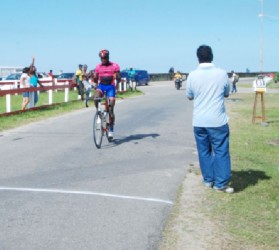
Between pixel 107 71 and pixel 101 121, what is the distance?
3.55 feet

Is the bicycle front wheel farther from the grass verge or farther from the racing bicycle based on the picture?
the grass verge

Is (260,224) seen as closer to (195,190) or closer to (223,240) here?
(223,240)

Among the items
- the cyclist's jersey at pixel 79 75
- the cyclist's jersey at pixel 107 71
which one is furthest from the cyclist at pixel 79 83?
the cyclist's jersey at pixel 107 71

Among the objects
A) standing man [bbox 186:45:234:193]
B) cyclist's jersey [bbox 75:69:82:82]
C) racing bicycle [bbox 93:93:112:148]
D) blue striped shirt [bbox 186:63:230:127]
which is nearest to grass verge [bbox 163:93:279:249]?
standing man [bbox 186:45:234:193]

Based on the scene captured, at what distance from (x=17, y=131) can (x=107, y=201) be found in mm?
8367

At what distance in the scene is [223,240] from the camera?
5.11m

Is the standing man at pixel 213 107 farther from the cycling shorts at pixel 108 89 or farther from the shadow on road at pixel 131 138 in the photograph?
the shadow on road at pixel 131 138

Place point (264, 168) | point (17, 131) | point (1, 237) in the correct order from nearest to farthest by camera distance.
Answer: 1. point (1, 237)
2. point (264, 168)
3. point (17, 131)

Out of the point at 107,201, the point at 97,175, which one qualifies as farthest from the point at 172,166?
the point at 107,201

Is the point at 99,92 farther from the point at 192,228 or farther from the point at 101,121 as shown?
the point at 192,228

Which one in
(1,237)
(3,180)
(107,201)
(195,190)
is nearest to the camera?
(1,237)

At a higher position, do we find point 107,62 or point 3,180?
point 107,62

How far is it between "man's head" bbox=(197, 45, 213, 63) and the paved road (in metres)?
1.79

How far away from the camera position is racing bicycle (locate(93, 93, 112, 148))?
434 inches
